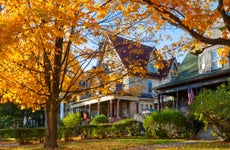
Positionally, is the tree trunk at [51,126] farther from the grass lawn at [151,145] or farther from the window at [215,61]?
the window at [215,61]

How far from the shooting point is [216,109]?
13914 millimetres

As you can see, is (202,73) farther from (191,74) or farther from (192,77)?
(191,74)

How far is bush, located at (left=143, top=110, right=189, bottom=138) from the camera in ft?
65.8

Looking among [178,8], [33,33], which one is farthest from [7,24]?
[178,8]

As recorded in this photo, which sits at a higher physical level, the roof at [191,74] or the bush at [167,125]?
the roof at [191,74]

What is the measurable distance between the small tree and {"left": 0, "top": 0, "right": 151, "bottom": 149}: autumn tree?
181 inches

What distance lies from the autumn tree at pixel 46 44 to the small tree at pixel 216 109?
4.60 metres

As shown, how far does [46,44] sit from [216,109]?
9055 mm

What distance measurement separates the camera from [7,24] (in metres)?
7.20

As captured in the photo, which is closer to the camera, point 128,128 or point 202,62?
point 202,62

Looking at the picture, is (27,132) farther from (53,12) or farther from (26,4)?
(53,12)

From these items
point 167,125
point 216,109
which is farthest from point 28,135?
point 216,109

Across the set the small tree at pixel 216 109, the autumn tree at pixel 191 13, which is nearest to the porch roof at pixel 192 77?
the small tree at pixel 216 109

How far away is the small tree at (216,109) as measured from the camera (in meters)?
13.8
